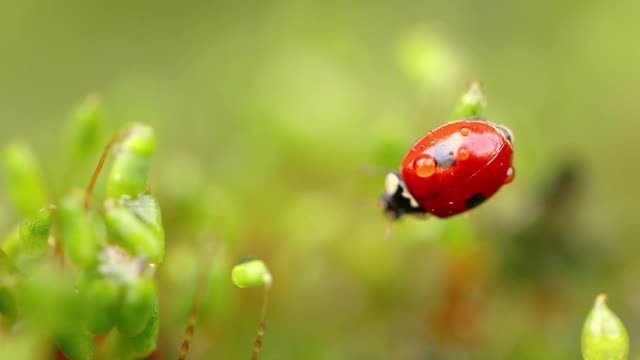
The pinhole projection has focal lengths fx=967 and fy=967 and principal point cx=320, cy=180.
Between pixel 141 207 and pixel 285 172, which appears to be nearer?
pixel 141 207

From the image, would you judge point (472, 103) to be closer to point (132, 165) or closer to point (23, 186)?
point (132, 165)

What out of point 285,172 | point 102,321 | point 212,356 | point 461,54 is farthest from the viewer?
point 461,54

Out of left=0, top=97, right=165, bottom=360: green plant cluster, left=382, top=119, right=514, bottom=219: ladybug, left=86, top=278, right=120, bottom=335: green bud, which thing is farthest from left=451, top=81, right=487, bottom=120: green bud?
left=86, top=278, right=120, bottom=335: green bud

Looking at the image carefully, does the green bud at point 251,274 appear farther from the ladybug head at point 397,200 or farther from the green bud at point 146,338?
the ladybug head at point 397,200

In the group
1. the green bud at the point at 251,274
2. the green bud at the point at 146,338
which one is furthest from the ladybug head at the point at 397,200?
the green bud at the point at 146,338

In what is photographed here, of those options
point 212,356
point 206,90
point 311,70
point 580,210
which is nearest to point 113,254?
point 212,356

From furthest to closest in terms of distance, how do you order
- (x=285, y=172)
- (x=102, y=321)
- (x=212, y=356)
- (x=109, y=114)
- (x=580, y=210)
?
(x=109, y=114) → (x=285, y=172) → (x=580, y=210) → (x=212, y=356) → (x=102, y=321)

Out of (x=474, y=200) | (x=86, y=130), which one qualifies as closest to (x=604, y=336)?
(x=474, y=200)

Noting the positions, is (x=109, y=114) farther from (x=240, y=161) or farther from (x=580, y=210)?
(x=580, y=210)
